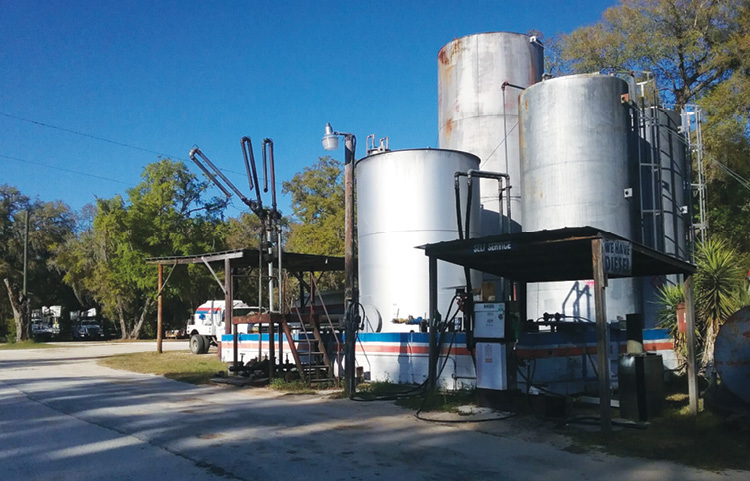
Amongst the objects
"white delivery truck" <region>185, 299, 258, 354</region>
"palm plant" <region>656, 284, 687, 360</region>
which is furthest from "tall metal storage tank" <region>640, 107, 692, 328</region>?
"white delivery truck" <region>185, 299, 258, 354</region>

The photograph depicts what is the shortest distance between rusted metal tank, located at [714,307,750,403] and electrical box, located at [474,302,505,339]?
3.35 m

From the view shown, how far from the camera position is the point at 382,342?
16.6 meters

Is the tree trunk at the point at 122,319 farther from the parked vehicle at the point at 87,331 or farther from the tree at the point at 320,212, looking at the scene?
the tree at the point at 320,212

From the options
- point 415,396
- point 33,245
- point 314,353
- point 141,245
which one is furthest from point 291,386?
point 33,245

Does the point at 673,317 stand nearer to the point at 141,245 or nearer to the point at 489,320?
the point at 489,320

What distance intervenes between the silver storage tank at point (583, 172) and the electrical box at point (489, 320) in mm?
6080

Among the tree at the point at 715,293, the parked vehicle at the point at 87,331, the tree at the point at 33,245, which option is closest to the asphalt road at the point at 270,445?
the tree at the point at 715,293

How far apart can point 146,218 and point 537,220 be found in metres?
37.4

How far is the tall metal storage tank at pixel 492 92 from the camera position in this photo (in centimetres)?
2331

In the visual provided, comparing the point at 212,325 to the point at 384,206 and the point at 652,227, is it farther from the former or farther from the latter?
the point at 652,227

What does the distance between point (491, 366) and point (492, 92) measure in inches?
543

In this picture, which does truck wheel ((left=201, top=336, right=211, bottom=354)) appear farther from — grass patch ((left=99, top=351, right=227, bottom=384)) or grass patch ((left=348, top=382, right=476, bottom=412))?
grass patch ((left=348, top=382, right=476, bottom=412))

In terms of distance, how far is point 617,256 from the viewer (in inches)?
398

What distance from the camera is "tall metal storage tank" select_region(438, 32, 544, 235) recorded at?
23.3m
